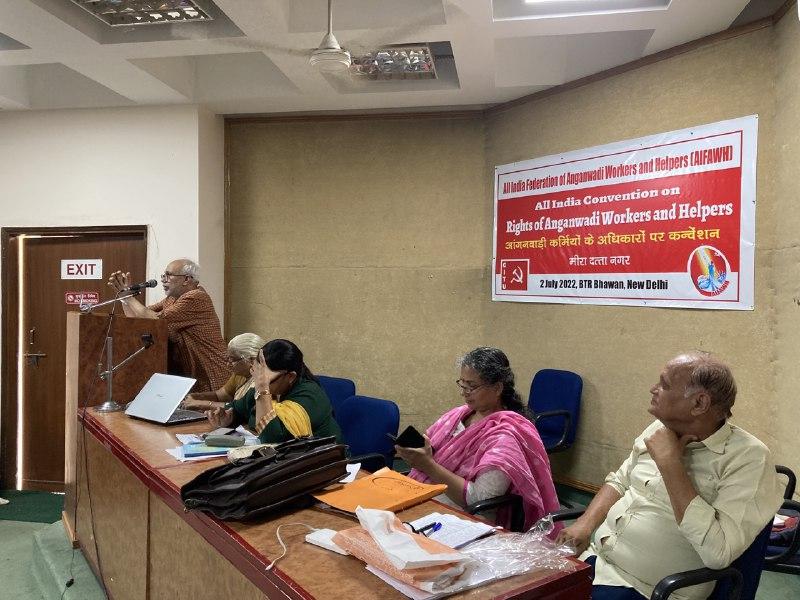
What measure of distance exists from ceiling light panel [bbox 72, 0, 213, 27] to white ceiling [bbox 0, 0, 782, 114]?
0.07 meters

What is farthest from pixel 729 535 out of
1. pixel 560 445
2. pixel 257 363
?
pixel 560 445

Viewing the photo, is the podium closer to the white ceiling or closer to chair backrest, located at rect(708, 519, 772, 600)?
the white ceiling

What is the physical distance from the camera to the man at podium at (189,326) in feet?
10.8

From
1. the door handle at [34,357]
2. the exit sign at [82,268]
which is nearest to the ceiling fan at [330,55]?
the exit sign at [82,268]

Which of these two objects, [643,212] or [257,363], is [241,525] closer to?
[257,363]

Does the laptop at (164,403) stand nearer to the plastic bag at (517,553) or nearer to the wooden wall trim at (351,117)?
the plastic bag at (517,553)

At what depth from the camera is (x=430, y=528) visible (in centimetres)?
135

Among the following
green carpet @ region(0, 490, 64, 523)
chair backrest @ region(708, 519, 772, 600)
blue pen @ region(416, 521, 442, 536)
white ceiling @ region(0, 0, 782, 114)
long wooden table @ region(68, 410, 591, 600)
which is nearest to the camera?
long wooden table @ region(68, 410, 591, 600)

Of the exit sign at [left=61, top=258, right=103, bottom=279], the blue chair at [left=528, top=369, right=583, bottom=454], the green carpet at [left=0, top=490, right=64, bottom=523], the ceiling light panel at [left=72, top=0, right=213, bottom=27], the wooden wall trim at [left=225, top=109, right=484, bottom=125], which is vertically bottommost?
the green carpet at [left=0, top=490, right=64, bottom=523]

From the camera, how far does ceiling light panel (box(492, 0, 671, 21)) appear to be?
110 inches

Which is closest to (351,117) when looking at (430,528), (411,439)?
(411,439)

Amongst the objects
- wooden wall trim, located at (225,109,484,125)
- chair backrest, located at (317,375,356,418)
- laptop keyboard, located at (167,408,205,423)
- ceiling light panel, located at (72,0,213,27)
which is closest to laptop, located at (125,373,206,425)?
laptop keyboard, located at (167,408,205,423)

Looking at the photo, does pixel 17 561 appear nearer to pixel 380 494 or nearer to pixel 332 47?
pixel 380 494

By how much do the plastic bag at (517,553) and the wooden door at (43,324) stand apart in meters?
3.65
